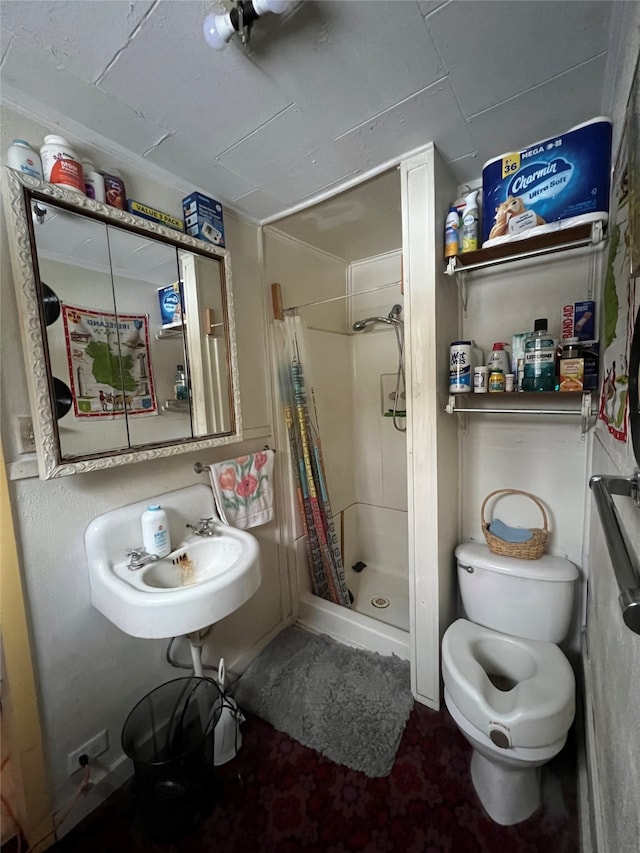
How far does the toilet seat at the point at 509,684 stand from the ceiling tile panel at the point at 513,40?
5.80 ft

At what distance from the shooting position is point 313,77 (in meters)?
0.88

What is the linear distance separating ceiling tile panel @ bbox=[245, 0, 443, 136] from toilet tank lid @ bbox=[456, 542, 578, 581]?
5.23 feet

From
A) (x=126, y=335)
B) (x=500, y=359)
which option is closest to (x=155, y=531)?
(x=126, y=335)

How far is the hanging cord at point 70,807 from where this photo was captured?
0.98 meters

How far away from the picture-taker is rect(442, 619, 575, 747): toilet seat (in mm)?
929

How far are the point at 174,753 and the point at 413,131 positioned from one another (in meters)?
2.24

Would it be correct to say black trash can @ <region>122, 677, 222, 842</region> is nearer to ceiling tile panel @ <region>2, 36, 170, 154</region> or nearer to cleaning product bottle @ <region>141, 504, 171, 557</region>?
cleaning product bottle @ <region>141, 504, 171, 557</region>

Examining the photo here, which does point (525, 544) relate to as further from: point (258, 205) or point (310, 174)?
point (258, 205)

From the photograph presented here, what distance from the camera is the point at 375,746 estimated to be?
123 cm

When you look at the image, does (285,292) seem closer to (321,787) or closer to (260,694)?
(260,694)

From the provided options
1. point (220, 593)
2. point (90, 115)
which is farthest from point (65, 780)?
point (90, 115)

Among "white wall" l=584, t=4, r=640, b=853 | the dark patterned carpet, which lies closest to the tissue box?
"white wall" l=584, t=4, r=640, b=853

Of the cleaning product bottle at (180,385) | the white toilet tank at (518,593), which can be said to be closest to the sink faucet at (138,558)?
the cleaning product bottle at (180,385)

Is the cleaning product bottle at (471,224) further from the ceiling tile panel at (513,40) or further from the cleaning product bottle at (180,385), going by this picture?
the cleaning product bottle at (180,385)
